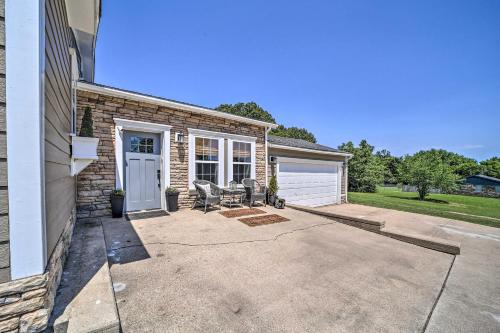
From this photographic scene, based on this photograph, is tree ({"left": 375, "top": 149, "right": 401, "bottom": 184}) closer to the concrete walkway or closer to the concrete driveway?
the concrete walkway

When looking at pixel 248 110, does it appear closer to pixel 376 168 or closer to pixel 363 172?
pixel 363 172

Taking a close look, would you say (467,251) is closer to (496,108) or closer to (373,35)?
(373,35)

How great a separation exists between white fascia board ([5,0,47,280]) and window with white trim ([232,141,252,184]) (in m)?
6.04

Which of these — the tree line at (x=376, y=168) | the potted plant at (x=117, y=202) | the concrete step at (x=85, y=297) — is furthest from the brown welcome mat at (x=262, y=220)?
the tree line at (x=376, y=168)

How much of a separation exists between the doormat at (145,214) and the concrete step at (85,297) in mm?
2185

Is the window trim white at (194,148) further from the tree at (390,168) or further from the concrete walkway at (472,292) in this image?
the tree at (390,168)

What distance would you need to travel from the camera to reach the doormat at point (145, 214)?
201 inches

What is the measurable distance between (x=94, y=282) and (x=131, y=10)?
23.5 feet

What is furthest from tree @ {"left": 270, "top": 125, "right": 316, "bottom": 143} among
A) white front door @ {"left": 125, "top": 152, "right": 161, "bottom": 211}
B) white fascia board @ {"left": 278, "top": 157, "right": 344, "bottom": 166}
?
white front door @ {"left": 125, "top": 152, "right": 161, "bottom": 211}

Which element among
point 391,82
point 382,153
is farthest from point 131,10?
point 382,153

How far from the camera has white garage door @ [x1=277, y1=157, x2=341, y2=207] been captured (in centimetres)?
930

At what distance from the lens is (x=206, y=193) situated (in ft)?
19.2

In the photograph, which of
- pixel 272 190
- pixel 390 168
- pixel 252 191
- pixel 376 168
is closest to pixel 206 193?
pixel 252 191

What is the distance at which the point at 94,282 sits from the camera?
6.97 feet
